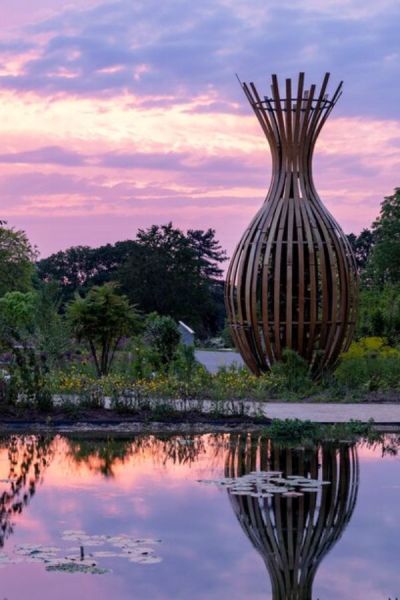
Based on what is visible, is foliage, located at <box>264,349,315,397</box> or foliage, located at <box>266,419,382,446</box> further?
foliage, located at <box>264,349,315,397</box>

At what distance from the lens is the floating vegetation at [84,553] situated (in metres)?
6.22

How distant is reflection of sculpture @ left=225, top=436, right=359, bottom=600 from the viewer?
20.9ft

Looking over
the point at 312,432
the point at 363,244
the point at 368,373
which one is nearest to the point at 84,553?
the point at 312,432

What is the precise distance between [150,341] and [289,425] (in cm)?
625

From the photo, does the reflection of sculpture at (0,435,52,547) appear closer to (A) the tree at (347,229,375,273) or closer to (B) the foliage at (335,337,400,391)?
(B) the foliage at (335,337,400,391)

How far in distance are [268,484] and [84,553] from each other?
7.99 feet

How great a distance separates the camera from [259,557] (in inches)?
261

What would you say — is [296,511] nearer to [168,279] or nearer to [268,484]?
[268,484]

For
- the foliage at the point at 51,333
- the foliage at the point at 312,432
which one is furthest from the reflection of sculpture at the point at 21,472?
the foliage at the point at 51,333

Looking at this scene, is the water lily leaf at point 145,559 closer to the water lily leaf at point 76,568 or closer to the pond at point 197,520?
the pond at point 197,520

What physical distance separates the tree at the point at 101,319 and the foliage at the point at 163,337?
0.39m

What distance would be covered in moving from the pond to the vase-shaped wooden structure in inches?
166

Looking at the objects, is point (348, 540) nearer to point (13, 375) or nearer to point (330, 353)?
point (13, 375)

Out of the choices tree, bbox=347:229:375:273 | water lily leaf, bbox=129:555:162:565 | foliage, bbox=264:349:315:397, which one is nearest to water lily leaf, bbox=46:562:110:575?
water lily leaf, bbox=129:555:162:565
